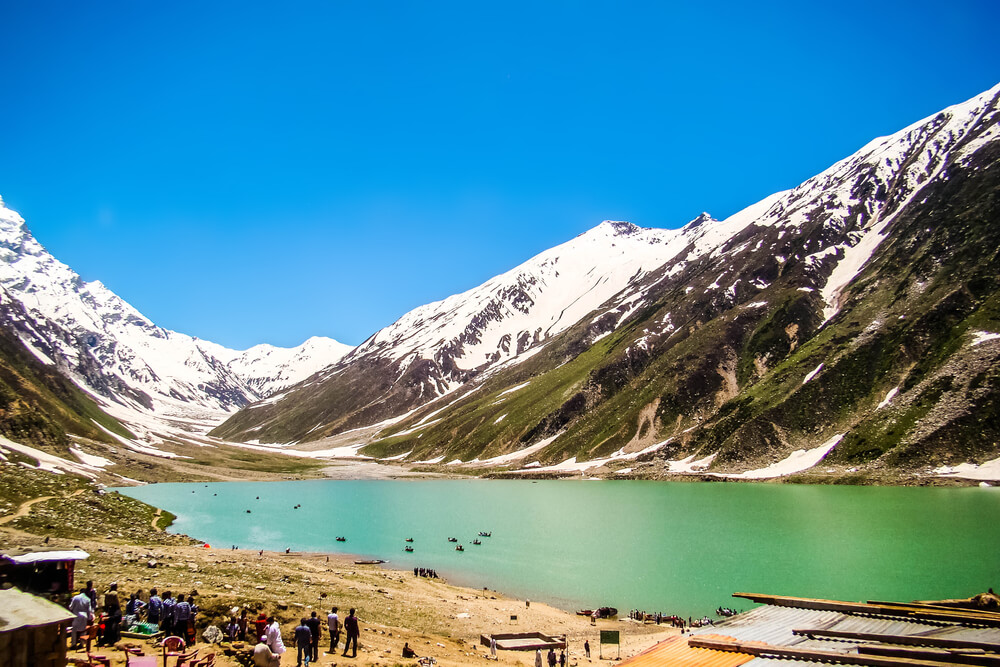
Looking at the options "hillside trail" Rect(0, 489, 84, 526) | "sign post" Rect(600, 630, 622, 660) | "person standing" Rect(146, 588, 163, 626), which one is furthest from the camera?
"hillside trail" Rect(0, 489, 84, 526)

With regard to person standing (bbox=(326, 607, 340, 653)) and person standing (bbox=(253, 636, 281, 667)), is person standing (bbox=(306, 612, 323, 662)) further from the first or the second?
person standing (bbox=(253, 636, 281, 667))

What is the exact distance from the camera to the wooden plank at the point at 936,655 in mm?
15477

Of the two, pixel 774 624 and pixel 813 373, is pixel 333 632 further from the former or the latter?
pixel 813 373

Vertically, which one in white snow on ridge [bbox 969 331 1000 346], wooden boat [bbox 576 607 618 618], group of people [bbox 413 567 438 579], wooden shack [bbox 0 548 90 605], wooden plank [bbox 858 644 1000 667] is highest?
white snow on ridge [bbox 969 331 1000 346]

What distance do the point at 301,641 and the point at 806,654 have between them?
1661cm

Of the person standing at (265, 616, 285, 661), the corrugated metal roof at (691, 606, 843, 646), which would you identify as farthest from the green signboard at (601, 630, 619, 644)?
the person standing at (265, 616, 285, 661)

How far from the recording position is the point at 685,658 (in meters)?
18.3

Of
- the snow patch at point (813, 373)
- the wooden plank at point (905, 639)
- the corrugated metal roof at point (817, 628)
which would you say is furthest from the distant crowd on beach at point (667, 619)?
the snow patch at point (813, 373)

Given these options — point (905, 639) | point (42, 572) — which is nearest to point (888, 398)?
point (905, 639)

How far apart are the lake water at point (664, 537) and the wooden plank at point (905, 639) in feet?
79.8

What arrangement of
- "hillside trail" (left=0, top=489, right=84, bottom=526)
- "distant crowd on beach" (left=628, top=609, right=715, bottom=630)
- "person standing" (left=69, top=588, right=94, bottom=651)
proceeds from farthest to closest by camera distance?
1. "hillside trail" (left=0, top=489, right=84, bottom=526)
2. "distant crowd on beach" (left=628, top=609, right=715, bottom=630)
3. "person standing" (left=69, top=588, right=94, bottom=651)

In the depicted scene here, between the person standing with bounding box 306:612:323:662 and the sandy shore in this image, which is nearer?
the person standing with bounding box 306:612:323:662

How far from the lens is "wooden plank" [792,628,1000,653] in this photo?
1700cm

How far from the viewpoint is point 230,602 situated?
2689 centimetres
